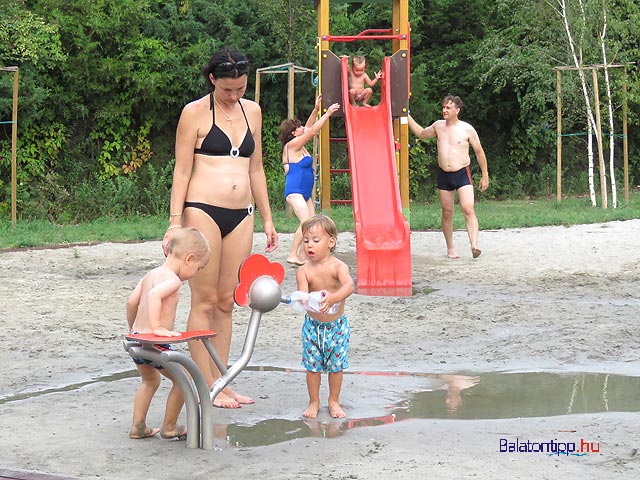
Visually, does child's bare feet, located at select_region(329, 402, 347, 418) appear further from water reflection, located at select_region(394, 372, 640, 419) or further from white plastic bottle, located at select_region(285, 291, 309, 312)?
white plastic bottle, located at select_region(285, 291, 309, 312)

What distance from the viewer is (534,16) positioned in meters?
20.1

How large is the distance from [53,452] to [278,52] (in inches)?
647

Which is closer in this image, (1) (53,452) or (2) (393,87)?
(1) (53,452)

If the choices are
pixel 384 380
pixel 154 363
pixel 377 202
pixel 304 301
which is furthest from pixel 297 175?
pixel 154 363

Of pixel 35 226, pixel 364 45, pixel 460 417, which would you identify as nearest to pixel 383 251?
pixel 460 417

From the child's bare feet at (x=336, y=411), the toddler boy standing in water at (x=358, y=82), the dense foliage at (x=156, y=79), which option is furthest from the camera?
the dense foliage at (x=156, y=79)

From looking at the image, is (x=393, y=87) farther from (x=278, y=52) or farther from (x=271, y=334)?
(x=278, y=52)

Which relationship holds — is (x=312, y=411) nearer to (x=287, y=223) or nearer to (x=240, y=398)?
(x=240, y=398)

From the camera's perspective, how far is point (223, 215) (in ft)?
18.9

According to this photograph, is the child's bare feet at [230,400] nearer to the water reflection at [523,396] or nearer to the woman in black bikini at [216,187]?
the woman in black bikini at [216,187]

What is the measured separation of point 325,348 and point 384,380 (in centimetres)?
96

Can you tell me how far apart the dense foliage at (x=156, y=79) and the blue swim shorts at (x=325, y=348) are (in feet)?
41.1
